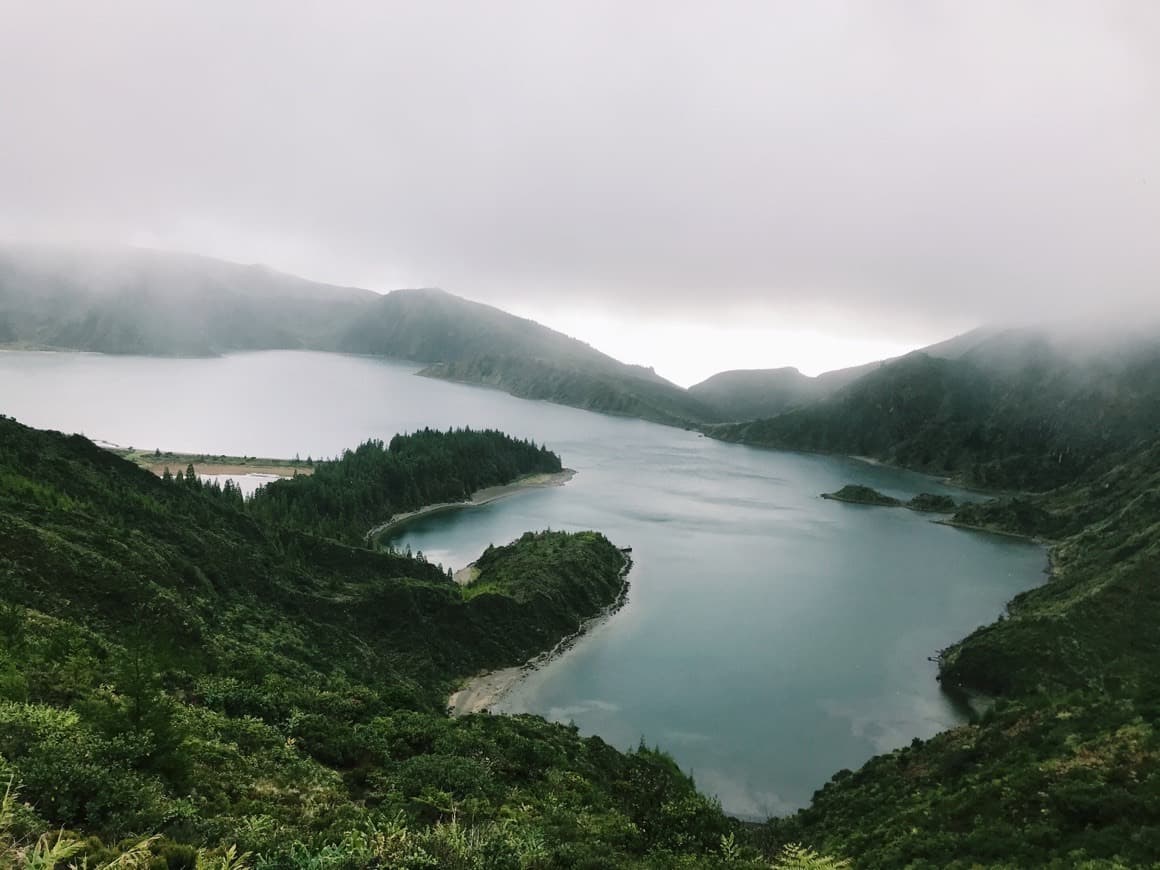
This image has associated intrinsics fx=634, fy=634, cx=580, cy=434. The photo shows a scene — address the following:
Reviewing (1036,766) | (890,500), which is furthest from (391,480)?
(890,500)

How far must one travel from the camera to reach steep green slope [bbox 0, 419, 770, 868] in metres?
12.8

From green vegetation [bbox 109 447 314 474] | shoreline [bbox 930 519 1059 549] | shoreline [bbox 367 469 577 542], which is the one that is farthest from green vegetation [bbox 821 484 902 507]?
green vegetation [bbox 109 447 314 474]

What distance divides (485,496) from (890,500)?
10654 centimetres

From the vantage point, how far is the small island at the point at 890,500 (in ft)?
526

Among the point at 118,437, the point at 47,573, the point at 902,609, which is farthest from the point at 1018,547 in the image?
the point at 118,437

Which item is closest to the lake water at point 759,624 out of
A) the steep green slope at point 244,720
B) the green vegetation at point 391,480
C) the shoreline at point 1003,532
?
the shoreline at point 1003,532

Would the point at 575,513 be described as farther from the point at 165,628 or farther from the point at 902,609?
the point at 165,628

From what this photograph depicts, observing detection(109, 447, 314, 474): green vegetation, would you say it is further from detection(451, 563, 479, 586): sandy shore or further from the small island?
the small island

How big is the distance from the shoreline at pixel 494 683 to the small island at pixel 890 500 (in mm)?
119489

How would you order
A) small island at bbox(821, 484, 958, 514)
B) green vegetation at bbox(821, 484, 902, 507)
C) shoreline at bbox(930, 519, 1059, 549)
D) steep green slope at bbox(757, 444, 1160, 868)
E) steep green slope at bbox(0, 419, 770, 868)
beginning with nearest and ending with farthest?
steep green slope at bbox(0, 419, 770, 868) → steep green slope at bbox(757, 444, 1160, 868) → shoreline at bbox(930, 519, 1059, 549) → small island at bbox(821, 484, 958, 514) → green vegetation at bbox(821, 484, 902, 507)

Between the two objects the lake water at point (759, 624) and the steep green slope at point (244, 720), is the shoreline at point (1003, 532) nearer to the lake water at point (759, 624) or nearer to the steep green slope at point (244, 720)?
the lake water at point (759, 624)

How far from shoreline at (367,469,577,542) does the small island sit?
242 feet

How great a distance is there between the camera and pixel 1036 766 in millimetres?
27219

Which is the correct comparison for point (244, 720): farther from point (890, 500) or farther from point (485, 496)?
point (890, 500)
